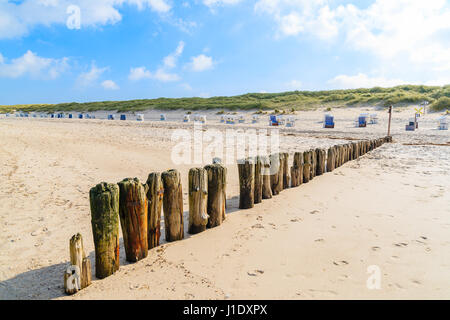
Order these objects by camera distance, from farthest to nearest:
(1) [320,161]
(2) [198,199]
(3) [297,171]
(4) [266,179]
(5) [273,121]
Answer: (5) [273,121] < (1) [320,161] < (3) [297,171] < (4) [266,179] < (2) [198,199]

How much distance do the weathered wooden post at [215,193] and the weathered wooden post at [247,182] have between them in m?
0.70

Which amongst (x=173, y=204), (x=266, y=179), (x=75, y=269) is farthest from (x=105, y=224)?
(x=266, y=179)

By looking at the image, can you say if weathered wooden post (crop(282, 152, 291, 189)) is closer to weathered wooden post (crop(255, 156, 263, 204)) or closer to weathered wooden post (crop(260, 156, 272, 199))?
weathered wooden post (crop(260, 156, 272, 199))

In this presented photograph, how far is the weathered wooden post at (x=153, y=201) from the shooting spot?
335 cm

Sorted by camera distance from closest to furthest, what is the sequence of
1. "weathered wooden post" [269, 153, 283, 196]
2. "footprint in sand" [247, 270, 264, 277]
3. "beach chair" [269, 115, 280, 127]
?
"footprint in sand" [247, 270, 264, 277], "weathered wooden post" [269, 153, 283, 196], "beach chair" [269, 115, 280, 127]

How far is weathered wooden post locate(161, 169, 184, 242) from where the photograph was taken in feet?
11.7

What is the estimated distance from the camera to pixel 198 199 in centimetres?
387

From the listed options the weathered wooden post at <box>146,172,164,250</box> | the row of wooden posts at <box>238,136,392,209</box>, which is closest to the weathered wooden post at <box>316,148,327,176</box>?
the row of wooden posts at <box>238,136,392,209</box>

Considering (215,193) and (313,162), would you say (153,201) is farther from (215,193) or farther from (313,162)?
(313,162)

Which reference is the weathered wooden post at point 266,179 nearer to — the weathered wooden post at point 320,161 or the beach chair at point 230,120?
the weathered wooden post at point 320,161

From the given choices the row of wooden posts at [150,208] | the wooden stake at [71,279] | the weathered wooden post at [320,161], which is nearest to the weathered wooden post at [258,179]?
the row of wooden posts at [150,208]

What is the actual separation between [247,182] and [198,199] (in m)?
1.26
